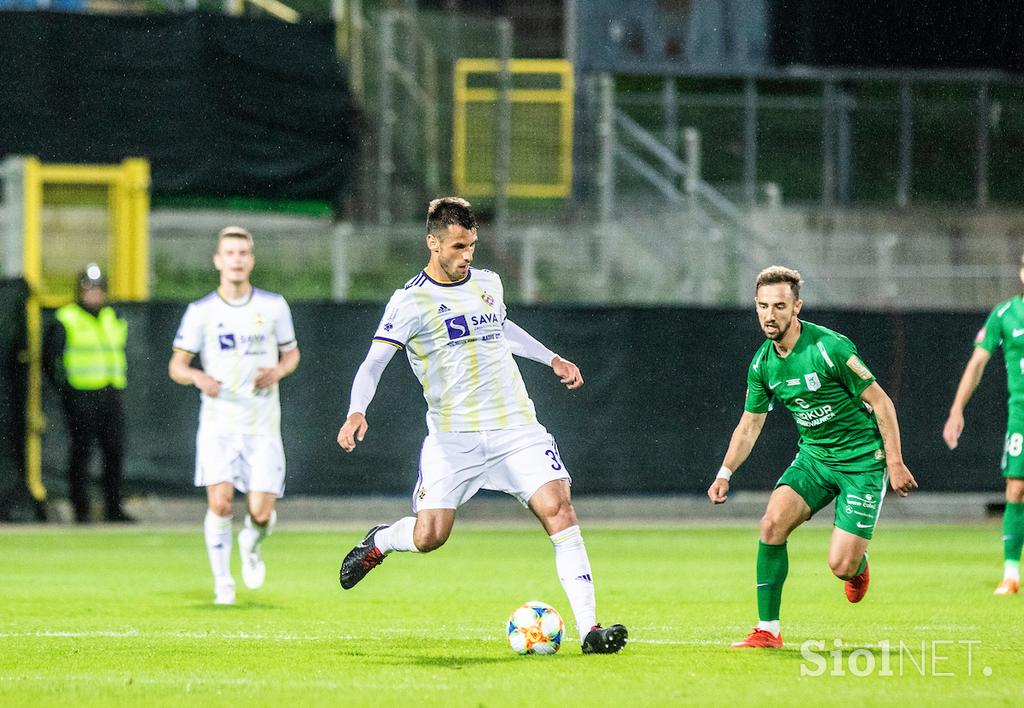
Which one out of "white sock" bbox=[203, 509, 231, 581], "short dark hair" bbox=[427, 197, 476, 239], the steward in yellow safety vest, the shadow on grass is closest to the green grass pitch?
the shadow on grass

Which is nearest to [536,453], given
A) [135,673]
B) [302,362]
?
[135,673]

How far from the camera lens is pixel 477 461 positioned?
8.77m

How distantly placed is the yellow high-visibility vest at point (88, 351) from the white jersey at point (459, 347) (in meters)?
9.35

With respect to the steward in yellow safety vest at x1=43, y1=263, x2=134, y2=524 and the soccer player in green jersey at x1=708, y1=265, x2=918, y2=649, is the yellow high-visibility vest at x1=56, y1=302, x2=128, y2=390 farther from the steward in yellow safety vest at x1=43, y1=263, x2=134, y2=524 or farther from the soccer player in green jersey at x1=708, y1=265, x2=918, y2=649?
the soccer player in green jersey at x1=708, y1=265, x2=918, y2=649

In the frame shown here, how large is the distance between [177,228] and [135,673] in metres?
12.6

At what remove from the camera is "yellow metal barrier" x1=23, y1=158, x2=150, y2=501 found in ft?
59.0

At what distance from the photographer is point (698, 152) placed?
2528 cm

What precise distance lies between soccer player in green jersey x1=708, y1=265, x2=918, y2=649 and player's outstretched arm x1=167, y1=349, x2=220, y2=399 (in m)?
3.95

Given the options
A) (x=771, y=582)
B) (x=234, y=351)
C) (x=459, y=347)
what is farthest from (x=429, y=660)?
(x=234, y=351)

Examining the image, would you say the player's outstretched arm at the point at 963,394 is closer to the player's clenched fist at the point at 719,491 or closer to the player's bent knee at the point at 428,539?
the player's clenched fist at the point at 719,491

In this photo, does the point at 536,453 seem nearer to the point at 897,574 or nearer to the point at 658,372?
the point at 897,574

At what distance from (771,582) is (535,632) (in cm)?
126

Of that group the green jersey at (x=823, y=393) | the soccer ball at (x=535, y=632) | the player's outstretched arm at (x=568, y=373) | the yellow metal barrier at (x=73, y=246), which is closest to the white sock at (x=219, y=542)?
the soccer ball at (x=535, y=632)

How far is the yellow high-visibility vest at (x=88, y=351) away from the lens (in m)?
17.5
